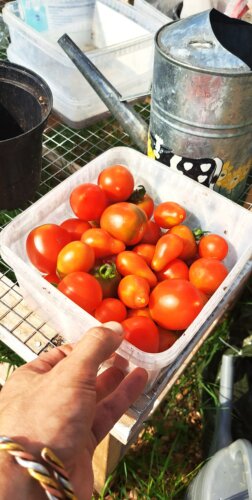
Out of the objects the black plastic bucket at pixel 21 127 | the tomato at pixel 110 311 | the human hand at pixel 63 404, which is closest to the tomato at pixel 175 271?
the tomato at pixel 110 311

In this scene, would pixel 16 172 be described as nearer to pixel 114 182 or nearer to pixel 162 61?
pixel 114 182

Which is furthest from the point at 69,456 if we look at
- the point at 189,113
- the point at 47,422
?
the point at 189,113

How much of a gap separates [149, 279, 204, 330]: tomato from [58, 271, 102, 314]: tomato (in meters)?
0.10

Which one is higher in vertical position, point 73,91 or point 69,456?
point 73,91

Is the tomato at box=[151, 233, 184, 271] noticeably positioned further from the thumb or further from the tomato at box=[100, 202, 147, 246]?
the thumb

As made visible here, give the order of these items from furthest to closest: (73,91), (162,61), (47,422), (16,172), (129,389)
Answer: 1. (73,91)
2. (16,172)
3. (162,61)
4. (129,389)
5. (47,422)

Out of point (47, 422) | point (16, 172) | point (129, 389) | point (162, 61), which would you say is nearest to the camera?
point (47, 422)

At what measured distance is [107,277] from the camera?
78cm

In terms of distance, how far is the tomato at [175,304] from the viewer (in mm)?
717

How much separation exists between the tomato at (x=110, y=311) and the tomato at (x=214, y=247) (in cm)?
20

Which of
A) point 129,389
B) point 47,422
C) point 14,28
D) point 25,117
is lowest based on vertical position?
point 129,389

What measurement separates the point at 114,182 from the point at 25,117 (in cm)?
30

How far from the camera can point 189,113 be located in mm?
878

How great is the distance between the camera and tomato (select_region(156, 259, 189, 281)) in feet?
2.67
